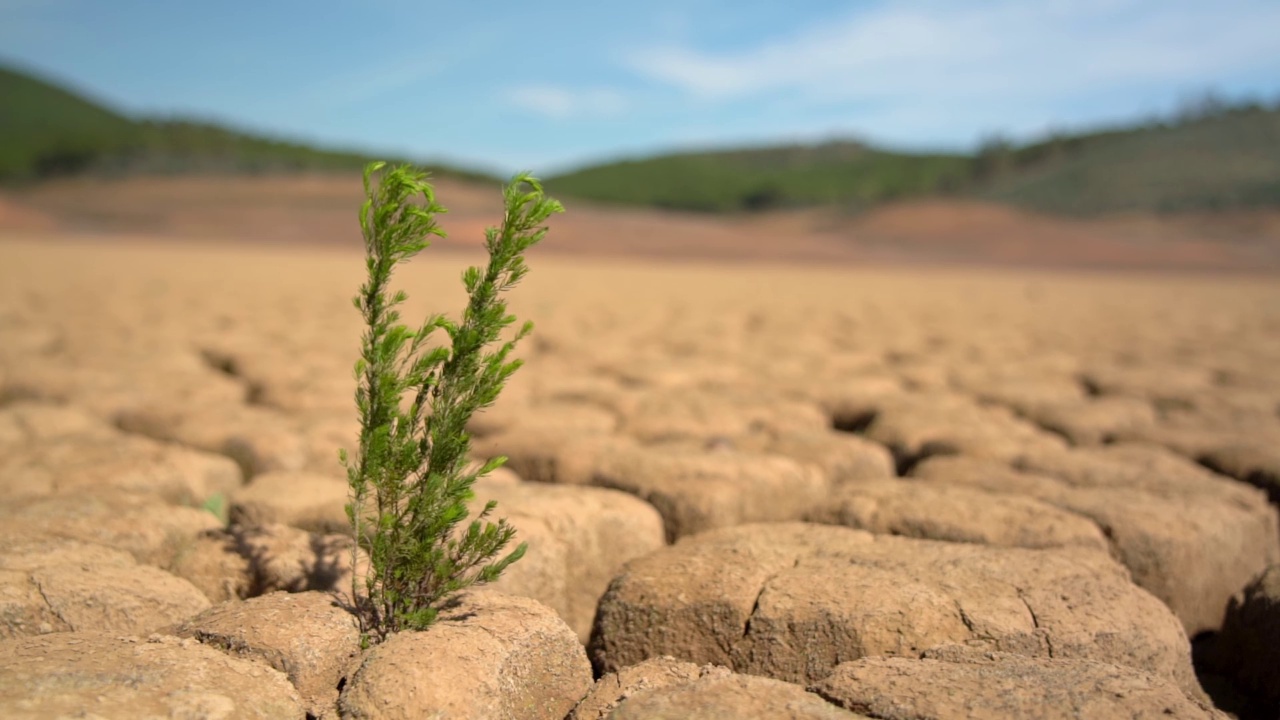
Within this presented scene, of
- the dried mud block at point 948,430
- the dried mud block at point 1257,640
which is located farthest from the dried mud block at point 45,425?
the dried mud block at point 1257,640

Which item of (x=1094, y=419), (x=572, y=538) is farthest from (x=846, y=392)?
(x=572, y=538)

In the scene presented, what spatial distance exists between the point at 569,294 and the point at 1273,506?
5.98 metres

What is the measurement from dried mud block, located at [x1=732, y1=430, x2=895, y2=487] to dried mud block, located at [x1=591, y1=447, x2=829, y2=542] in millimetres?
98

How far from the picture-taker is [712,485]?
7.22 ft

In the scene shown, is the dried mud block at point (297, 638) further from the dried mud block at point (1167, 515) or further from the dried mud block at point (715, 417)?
the dried mud block at point (1167, 515)

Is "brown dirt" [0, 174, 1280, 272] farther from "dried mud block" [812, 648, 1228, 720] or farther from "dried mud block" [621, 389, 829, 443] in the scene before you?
"dried mud block" [812, 648, 1228, 720]

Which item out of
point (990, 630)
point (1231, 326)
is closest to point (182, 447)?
point (990, 630)

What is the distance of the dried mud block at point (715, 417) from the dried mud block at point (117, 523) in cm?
130

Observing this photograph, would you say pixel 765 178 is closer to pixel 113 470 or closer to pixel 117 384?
pixel 117 384

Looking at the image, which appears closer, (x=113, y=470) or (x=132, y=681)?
(x=132, y=681)

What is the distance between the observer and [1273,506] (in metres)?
2.38

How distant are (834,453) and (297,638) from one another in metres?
1.55

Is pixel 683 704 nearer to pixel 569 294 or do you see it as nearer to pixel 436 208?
pixel 436 208

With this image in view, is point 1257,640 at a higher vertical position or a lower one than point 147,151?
lower
